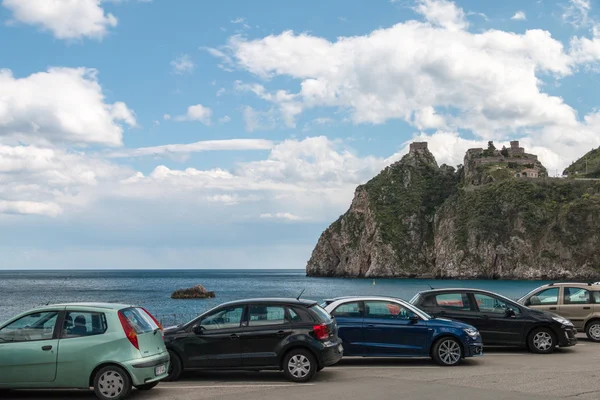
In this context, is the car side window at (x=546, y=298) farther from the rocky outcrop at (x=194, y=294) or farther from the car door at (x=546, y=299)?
the rocky outcrop at (x=194, y=294)

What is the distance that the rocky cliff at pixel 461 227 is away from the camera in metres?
130

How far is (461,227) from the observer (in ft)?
479

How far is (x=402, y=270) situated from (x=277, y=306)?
145968 mm

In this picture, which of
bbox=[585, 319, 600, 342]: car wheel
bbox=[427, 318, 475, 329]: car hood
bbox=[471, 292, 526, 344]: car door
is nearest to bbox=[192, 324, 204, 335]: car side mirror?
bbox=[427, 318, 475, 329]: car hood

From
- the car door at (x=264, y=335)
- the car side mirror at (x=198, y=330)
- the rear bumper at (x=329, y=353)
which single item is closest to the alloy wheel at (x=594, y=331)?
the rear bumper at (x=329, y=353)

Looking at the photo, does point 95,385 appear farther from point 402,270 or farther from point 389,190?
point 389,190

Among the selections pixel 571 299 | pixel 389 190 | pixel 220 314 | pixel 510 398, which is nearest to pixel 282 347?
pixel 220 314

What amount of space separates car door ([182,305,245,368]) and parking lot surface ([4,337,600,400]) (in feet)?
1.46

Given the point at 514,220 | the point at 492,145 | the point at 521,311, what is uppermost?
the point at 492,145

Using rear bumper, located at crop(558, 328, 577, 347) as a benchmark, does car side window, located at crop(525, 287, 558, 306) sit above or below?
above

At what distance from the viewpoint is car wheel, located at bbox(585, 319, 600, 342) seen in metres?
19.1

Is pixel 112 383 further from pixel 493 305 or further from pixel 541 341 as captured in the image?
pixel 541 341

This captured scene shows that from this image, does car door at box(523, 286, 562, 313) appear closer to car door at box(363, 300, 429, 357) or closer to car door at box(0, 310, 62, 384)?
car door at box(363, 300, 429, 357)

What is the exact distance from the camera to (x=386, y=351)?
14344mm
